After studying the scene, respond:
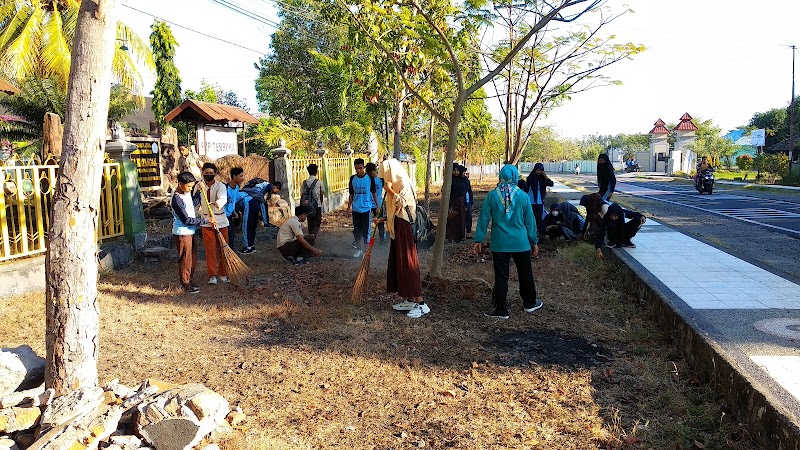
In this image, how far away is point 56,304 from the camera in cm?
328

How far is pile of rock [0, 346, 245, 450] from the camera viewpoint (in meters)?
3.09

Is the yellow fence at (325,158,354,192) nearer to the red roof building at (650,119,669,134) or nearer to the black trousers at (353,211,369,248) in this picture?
the black trousers at (353,211,369,248)

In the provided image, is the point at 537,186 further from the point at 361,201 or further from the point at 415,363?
the point at 415,363

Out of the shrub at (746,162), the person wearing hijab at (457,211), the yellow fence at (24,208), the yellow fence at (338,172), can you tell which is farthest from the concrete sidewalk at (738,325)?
the shrub at (746,162)

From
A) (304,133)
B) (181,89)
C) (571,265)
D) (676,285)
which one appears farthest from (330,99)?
(676,285)

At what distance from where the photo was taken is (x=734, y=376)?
3680 millimetres

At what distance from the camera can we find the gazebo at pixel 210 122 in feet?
56.1

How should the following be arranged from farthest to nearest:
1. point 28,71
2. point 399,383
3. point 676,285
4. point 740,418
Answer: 1. point 28,71
2. point 676,285
3. point 399,383
4. point 740,418

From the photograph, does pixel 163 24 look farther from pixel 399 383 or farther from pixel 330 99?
pixel 399 383

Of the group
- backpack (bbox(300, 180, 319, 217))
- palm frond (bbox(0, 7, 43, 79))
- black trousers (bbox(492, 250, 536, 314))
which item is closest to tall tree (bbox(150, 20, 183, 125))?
palm frond (bbox(0, 7, 43, 79))

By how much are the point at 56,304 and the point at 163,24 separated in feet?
91.4

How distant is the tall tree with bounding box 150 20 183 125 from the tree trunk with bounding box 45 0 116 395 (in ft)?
87.7

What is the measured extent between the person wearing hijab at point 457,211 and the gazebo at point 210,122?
373 inches

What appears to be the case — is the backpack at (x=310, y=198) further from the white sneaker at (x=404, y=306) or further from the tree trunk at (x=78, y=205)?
the tree trunk at (x=78, y=205)
